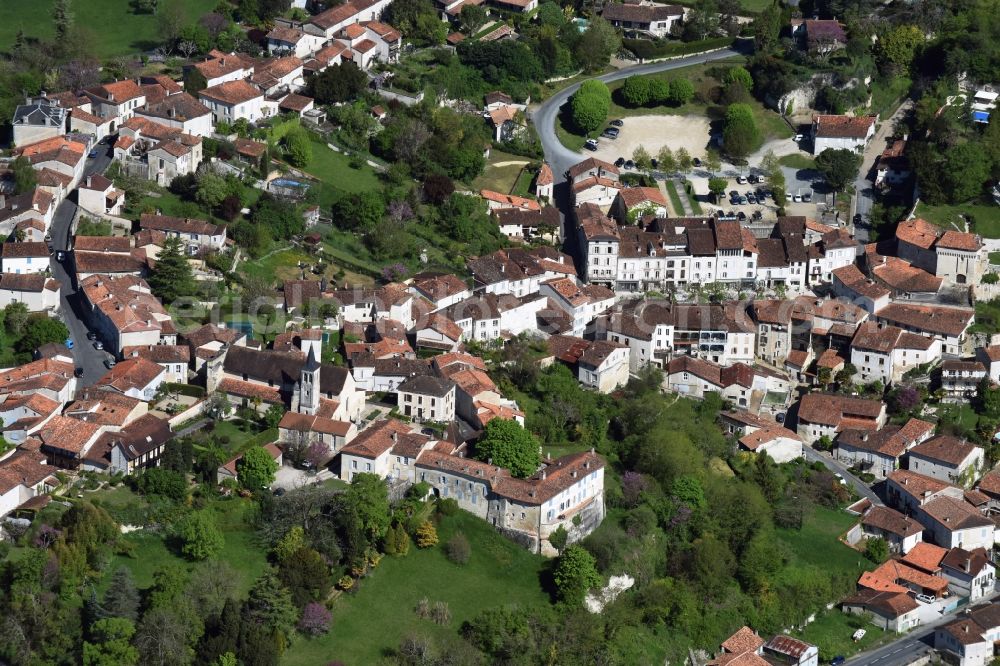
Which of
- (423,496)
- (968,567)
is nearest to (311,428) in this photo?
(423,496)

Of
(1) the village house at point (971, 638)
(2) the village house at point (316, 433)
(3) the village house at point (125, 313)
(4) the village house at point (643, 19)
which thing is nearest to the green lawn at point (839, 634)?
(1) the village house at point (971, 638)

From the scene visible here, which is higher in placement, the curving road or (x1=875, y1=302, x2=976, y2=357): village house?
the curving road

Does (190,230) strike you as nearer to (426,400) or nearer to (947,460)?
(426,400)

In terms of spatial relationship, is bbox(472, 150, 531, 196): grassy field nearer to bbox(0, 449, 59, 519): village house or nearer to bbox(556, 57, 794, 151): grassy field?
bbox(556, 57, 794, 151): grassy field

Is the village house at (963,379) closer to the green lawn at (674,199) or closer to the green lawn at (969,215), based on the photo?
the green lawn at (969,215)

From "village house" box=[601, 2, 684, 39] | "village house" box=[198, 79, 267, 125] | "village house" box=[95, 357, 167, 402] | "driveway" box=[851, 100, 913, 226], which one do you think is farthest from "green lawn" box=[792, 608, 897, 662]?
"village house" box=[601, 2, 684, 39]

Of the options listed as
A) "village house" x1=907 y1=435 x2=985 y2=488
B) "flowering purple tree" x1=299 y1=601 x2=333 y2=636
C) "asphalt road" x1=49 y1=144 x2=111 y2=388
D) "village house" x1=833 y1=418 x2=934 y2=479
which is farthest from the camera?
"village house" x1=833 y1=418 x2=934 y2=479

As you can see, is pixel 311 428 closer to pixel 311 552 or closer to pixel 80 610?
pixel 311 552
